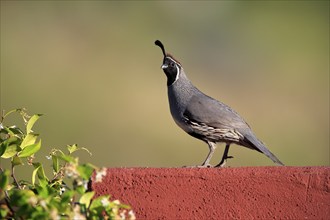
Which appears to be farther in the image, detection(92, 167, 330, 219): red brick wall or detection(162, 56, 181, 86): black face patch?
detection(162, 56, 181, 86): black face patch

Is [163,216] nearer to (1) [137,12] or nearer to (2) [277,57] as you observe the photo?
(2) [277,57]

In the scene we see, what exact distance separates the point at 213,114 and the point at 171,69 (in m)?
0.63

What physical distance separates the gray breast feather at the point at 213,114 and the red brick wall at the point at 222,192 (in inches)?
46.0

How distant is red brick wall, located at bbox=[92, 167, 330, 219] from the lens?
3.95m

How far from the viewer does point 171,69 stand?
18.8 feet

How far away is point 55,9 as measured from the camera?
1998 cm

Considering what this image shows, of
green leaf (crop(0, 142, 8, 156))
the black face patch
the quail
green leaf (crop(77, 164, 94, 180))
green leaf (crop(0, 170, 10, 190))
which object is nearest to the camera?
green leaf (crop(77, 164, 94, 180))

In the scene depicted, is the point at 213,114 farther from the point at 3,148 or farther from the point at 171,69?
the point at 3,148

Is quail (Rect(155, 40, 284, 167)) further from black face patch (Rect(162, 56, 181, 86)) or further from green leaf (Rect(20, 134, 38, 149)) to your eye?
green leaf (Rect(20, 134, 38, 149))

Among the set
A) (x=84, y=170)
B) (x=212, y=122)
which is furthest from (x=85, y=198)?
(x=212, y=122)

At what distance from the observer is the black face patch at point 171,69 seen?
5.63 meters

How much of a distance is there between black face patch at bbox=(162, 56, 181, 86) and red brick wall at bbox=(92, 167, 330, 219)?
5.46 feet

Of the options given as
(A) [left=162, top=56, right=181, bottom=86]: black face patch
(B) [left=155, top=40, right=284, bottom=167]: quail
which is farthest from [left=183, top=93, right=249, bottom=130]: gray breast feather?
(A) [left=162, top=56, right=181, bottom=86]: black face patch

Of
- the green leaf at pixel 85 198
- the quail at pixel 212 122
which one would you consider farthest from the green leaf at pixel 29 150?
the quail at pixel 212 122
